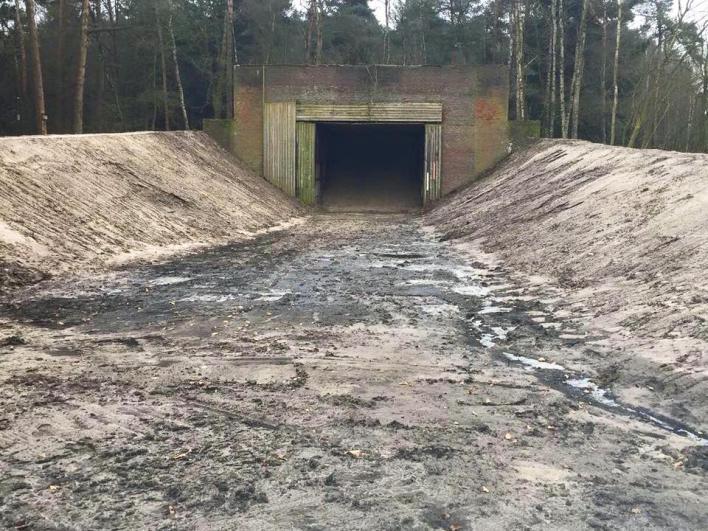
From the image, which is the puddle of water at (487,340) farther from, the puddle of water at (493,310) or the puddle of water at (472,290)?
the puddle of water at (472,290)

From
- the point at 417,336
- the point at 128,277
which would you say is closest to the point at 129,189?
the point at 128,277

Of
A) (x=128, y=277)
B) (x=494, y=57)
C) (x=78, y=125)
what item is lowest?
(x=128, y=277)

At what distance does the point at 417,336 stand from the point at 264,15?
37401 millimetres

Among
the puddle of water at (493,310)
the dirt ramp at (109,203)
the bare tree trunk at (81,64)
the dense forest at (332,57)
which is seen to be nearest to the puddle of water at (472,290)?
the puddle of water at (493,310)

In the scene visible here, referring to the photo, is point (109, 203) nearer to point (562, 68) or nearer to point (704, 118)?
point (562, 68)

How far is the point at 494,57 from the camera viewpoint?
43344mm

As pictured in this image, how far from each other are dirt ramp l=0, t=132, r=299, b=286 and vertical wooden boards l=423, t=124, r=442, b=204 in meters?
7.20

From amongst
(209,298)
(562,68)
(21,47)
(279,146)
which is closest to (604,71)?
(562,68)

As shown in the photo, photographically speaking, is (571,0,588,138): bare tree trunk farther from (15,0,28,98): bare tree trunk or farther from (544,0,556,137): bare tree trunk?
(15,0,28,98): bare tree trunk

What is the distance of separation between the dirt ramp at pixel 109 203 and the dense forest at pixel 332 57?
11.1m

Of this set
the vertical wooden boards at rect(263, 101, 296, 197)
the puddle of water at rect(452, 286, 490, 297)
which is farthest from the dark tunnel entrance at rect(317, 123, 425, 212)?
the puddle of water at rect(452, 286, 490, 297)

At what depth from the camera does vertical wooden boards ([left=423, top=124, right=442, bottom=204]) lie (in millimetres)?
29344

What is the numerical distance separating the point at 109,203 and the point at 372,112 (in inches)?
571

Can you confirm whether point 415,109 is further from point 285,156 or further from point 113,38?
point 113,38
